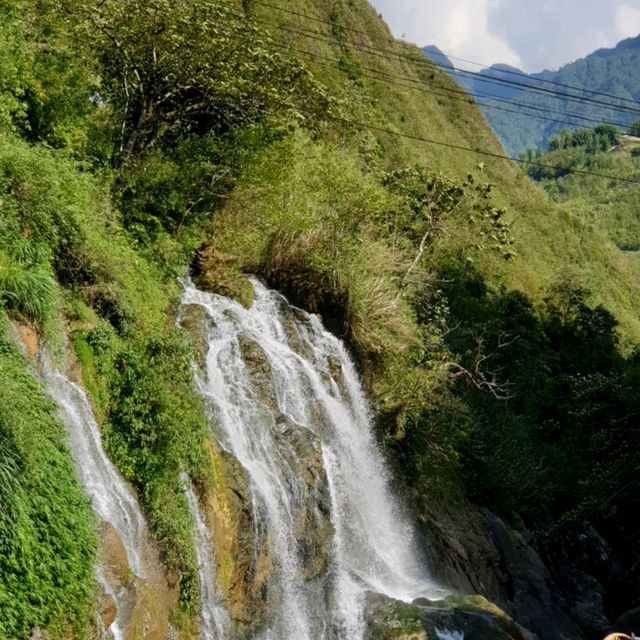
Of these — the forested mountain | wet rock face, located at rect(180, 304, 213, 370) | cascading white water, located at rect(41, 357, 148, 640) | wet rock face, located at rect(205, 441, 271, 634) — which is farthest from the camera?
wet rock face, located at rect(180, 304, 213, 370)

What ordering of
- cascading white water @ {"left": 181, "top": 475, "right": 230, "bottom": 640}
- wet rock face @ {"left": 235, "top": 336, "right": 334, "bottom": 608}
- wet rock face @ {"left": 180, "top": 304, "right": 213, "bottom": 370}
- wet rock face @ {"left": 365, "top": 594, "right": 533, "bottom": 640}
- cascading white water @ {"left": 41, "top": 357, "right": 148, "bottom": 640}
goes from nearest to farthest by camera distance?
cascading white water @ {"left": 41, "top": 357, "right": 148, "bottom": 640}, cascading white water @ {"left": 181, "top": 475, "right": 230, "bottom": 640}, wet rock face @ {"left": 365, "top": 594, "right": 533, "bottom": 640}, wet rock face @ {"left": 235, "top": 336, "right": 334, "bottom": 608}, wet rock face @ {"left": 180, "top": 304, "right": 213, "bottom": 370}

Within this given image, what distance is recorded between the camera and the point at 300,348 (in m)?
13.9

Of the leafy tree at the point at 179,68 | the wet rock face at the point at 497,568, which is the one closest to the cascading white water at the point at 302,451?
the wet rock face at the point at 497,568

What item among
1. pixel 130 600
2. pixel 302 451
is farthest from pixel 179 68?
pixel 130 600

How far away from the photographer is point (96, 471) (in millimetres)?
7691

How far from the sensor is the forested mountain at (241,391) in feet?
25.0

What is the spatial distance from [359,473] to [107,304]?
610cm

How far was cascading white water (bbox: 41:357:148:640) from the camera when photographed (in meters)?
7.44

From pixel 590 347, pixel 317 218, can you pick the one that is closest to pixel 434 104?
pixel 590 347

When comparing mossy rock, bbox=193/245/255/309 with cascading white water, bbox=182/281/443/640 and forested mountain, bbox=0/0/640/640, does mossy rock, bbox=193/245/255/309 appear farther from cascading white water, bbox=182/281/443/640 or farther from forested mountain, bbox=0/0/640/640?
cascading white water, bbox=182/281/443/640

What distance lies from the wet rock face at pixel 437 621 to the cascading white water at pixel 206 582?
2206 mm

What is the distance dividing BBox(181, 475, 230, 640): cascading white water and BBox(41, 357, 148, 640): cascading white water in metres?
1.02

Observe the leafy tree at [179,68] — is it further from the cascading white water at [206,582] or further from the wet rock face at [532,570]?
the wet rock face at [532,570]

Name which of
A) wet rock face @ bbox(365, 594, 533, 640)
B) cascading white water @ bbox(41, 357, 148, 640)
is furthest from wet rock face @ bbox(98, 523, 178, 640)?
wet rock face @ bbox(365, 594, 533, 640)
